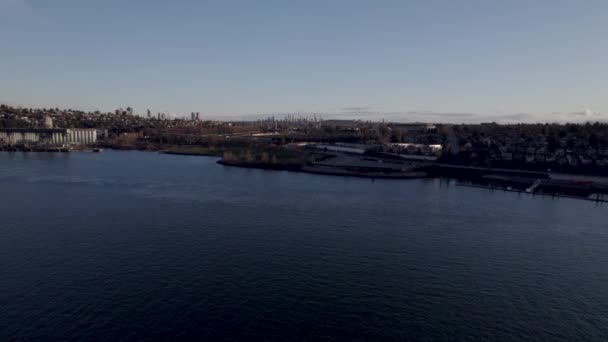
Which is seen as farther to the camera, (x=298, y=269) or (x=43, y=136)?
(x=43, y=136)

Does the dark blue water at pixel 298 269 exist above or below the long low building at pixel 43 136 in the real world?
below

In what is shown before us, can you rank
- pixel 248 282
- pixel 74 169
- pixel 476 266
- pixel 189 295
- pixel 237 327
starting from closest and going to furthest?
pixel 237 327
pixel 189 295
pixel 248 282
pixel 476 266
pixel 74 169

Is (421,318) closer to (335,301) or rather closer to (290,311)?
(335,301)

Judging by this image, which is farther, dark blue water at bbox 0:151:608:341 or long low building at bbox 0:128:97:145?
long low building at bbox 0:128:97:145

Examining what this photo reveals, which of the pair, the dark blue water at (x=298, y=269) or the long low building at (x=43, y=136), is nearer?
the dark blue water at (x=298, y=269)

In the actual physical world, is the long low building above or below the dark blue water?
above

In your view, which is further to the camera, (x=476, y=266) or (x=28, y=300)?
(x=476, y=266)

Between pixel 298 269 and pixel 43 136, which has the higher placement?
pixel 43 136

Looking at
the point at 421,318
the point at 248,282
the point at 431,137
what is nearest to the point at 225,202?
the point at 248,282
